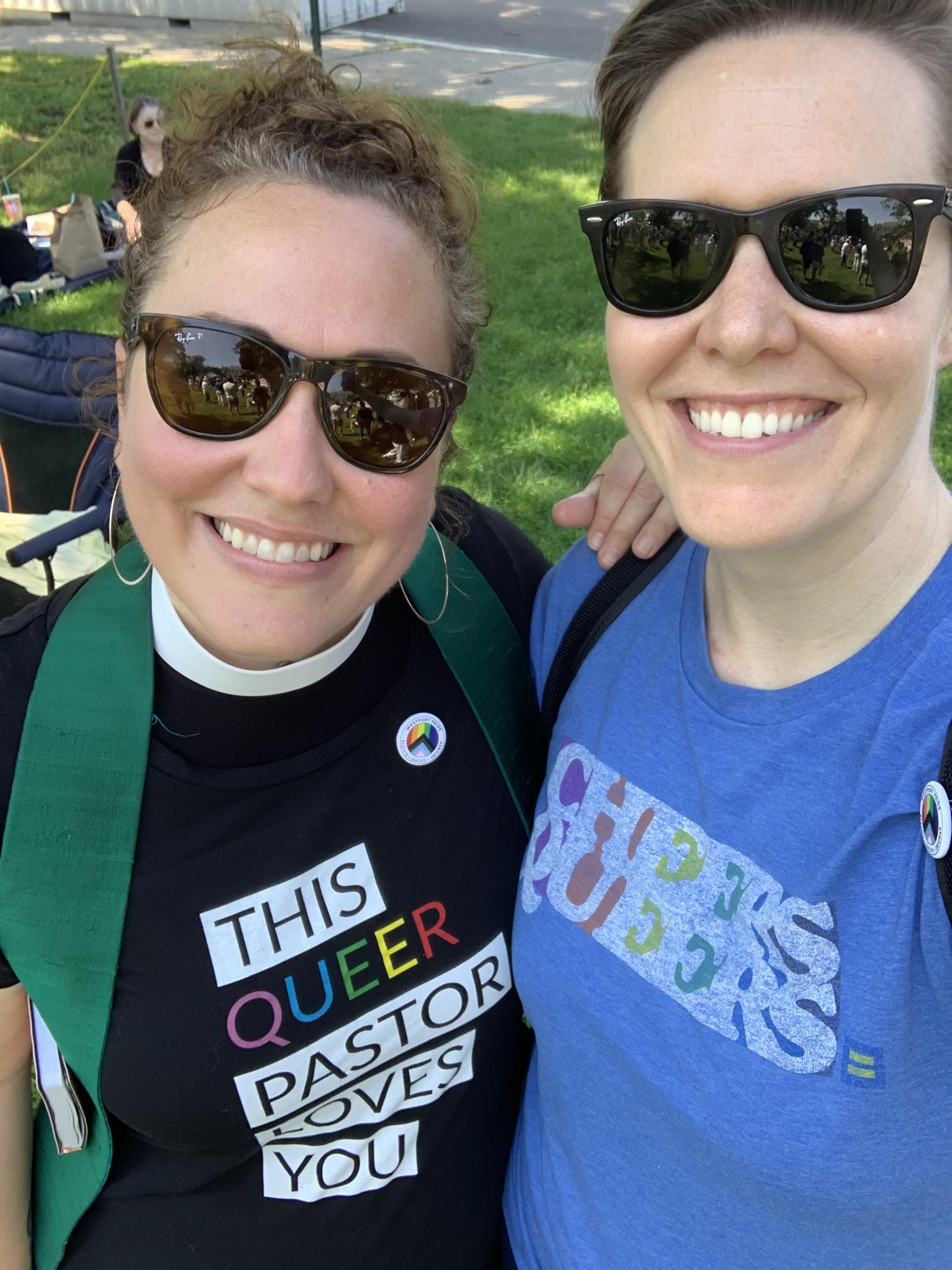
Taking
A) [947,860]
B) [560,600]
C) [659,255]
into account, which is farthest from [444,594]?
[947,860]

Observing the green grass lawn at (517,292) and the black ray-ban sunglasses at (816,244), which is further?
the green grass lawn at (517,292)

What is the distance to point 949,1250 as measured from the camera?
4.00ft

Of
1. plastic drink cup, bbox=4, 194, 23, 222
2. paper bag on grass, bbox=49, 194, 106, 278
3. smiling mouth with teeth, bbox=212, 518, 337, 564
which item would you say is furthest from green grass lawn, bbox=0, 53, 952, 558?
smiling mouth with teeth, bbox=212, 518, 337, 564

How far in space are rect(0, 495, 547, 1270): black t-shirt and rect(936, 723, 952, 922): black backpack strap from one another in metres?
0.72

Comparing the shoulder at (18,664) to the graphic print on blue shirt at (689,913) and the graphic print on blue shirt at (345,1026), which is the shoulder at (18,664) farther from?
the graphic print on blue shirt at (689,913)

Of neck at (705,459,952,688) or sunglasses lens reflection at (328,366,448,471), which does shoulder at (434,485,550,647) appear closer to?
sunglasses lens reflection at (328,366,448,471)

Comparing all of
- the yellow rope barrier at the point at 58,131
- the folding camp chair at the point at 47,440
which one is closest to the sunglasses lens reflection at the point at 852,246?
the folding camp chair at the point at 47,440

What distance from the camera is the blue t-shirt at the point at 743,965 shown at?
1128 millimetres

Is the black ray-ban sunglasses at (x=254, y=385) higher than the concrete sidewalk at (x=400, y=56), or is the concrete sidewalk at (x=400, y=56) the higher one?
the concrete sidewalk at (x=400, y=56)

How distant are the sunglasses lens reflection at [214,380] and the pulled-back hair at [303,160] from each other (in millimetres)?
228

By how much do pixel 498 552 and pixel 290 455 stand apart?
671 mm

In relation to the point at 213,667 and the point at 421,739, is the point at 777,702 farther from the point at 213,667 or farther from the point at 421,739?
the point at 213,667

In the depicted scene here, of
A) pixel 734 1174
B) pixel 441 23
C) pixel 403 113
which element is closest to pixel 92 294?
pixel 403 113

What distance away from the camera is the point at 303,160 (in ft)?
4.64
